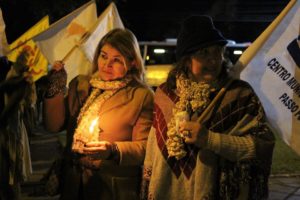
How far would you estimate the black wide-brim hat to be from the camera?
2.55 meters

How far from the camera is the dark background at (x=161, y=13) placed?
53.8 feet

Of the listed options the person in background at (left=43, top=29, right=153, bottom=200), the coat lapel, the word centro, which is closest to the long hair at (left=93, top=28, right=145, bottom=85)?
the person in background at (left=43, top=29, right=153, bottom=200)

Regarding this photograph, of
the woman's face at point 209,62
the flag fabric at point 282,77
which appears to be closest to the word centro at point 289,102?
the flag fabric at point 282,77

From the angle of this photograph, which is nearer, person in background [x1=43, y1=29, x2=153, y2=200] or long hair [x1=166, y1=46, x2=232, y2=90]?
long hair [x1=166, y1=46, x2=232, y2=90]

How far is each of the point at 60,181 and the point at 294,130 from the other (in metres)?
1.52

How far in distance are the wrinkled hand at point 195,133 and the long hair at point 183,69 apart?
1.15 feet

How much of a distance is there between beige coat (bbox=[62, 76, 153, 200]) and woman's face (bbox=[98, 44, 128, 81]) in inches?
4.4

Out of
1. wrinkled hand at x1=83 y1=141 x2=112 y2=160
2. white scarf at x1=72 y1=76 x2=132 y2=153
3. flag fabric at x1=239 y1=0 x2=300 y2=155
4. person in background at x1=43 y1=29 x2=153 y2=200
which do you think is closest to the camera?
wrinkled hand at x1=83 y1=141 x2=112 y2=160

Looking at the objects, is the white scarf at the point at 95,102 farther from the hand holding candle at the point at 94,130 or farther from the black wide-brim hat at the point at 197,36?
the black wide-brim hat at the point at 197,36

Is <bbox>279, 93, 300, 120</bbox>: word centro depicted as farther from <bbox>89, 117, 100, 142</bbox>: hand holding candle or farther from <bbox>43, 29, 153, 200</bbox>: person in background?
<bbox>89, 117, 100, 142</bbox>: hand holding candle

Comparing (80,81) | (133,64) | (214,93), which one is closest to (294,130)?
(214,93)

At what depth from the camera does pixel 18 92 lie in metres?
2.06

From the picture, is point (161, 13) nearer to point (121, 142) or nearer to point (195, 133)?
point (121, 142)

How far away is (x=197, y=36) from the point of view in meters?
2.58
